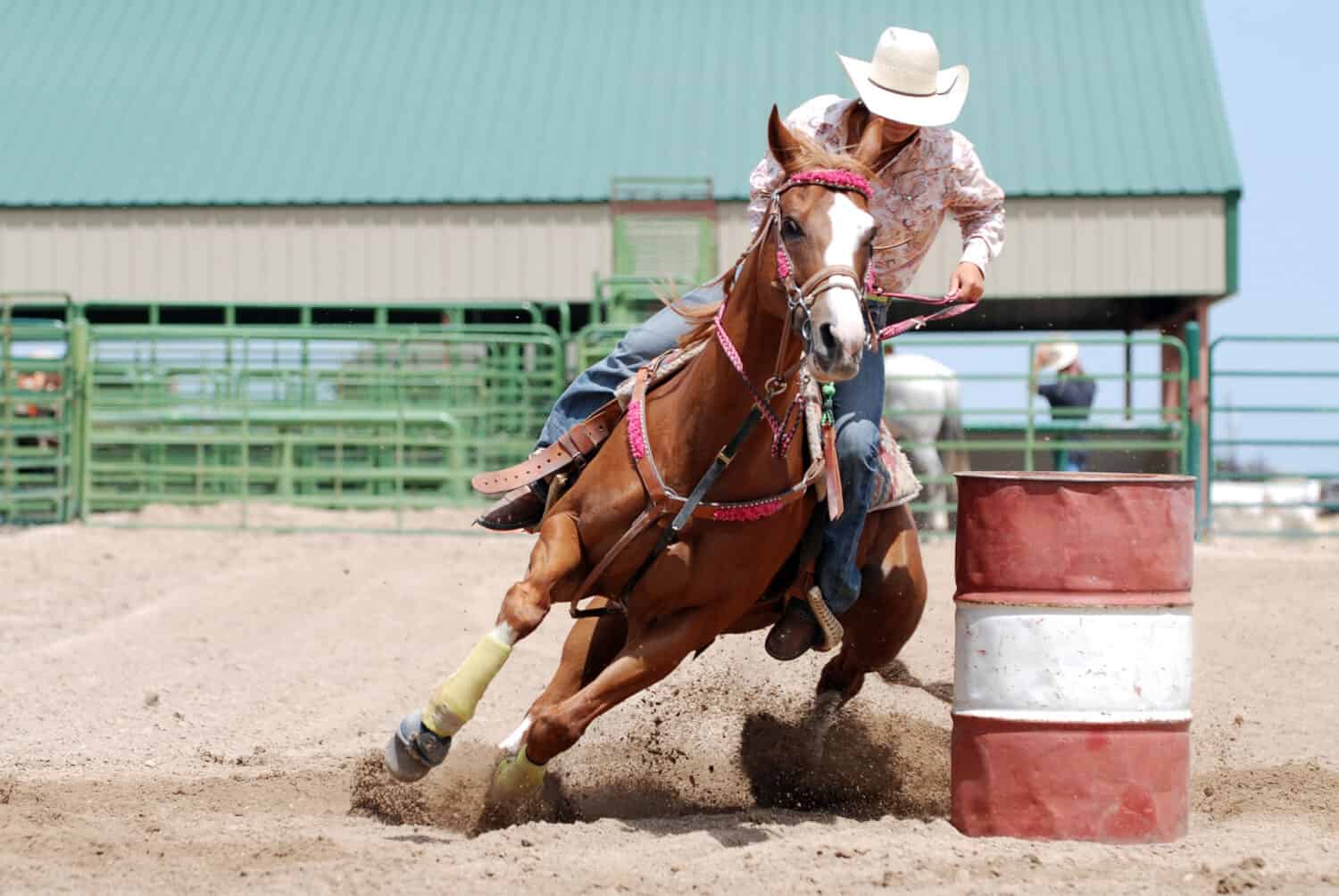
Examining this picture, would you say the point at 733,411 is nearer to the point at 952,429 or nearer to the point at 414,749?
the point at 414,749

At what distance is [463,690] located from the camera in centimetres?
401

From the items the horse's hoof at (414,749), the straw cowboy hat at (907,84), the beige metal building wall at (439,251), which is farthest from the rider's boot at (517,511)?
the beige metal building wall at (439,251)

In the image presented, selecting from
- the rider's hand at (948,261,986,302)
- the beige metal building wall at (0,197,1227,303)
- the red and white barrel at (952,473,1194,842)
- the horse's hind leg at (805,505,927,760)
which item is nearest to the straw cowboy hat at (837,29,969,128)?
the rider's hand at (948,261,986,302)

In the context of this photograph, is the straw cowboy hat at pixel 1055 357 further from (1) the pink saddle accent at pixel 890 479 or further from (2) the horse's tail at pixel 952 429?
(1) the pink saddle accent at pixel 890 479

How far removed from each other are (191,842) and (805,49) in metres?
19.3

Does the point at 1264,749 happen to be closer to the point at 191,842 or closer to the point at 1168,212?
the point at 191,842

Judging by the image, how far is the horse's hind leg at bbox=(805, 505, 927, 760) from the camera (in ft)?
16.6

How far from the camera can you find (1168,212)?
19562mm

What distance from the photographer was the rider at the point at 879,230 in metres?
4.51

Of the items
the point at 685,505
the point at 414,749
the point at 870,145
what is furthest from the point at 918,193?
the point at 414,749

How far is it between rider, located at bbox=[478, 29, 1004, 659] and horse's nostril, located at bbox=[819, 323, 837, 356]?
910 millimetres

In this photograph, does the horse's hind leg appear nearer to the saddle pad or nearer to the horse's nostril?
the saddle pad

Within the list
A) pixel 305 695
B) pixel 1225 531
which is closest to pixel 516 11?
pixel 1225 531

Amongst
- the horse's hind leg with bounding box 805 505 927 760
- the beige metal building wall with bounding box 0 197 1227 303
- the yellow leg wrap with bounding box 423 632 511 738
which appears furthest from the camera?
the beige metal building wall with bounding box 0 197 1227 303
